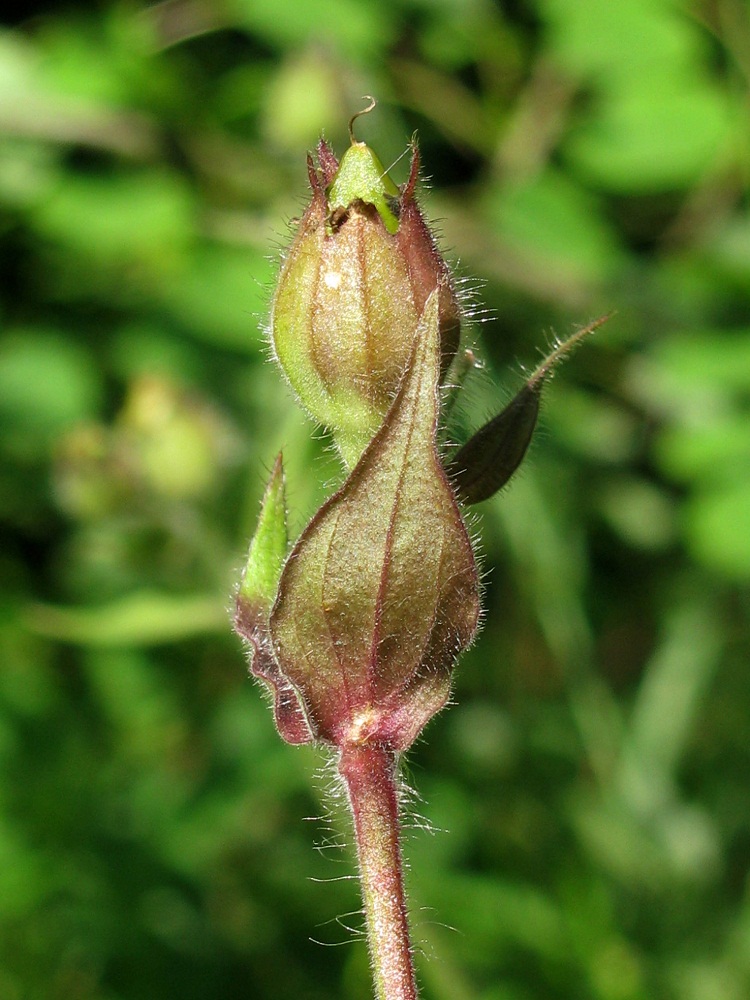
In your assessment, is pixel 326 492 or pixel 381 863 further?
pixel 326 492

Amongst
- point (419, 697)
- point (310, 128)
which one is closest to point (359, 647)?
point (419, 697)

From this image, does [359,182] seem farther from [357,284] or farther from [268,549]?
[268,549]

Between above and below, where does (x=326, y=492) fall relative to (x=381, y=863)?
below

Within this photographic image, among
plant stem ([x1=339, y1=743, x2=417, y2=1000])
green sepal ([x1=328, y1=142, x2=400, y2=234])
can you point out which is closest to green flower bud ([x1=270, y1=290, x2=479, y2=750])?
plant stem ([x1=339, y1=743, x2=417, y2=1000])

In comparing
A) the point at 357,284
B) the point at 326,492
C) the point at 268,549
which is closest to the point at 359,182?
the point at 357,284

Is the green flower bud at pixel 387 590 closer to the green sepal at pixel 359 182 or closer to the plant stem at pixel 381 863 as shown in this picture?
the plant stem at pixel 381 863
